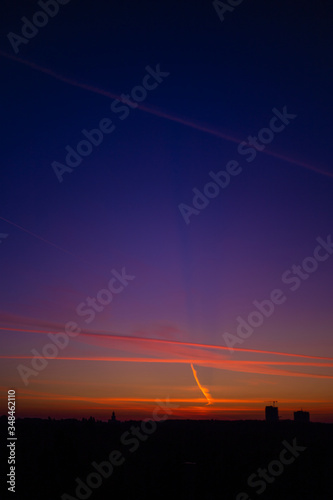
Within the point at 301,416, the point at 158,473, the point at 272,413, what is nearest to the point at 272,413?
the point at 272,413

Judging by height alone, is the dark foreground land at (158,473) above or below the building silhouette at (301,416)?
below

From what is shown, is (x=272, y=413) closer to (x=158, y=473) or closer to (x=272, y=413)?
(x=272, y=413)

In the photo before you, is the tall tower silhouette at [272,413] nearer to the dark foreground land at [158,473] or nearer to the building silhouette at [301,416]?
the building silhouette at [301,416]

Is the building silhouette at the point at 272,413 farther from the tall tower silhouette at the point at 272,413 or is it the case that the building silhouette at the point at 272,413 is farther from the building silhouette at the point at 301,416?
the building silhouette at the point at 301,416

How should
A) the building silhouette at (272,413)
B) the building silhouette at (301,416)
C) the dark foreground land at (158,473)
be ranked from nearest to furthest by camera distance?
the dark foreground land at (158,473) → the building silhouette at (272,413) → the building silhouette at (301,416)

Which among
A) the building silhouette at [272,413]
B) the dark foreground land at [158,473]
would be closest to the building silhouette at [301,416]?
the building silhouette at [272,413]

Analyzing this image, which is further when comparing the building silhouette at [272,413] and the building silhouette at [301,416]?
the building silhouette at [301,416]

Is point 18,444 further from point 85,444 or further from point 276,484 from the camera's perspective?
point 276,484

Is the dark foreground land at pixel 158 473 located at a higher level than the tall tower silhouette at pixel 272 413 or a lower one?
lower

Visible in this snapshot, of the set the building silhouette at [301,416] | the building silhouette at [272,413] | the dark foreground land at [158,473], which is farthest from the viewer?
the building silhouette at [301,416]
